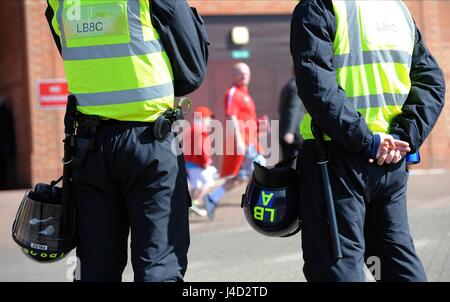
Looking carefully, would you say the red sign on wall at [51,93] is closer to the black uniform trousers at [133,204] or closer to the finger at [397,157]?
the black uniform trousers at [133,204]

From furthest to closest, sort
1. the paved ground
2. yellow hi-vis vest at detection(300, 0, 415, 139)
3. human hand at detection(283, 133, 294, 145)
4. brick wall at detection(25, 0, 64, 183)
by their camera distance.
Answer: brick wall at detection(25, 0, 64, 183), human hand at detection(283, 133, 294, 145), the paved ground, yellow hi-vis vest at detection(300, 0, 415, 139)

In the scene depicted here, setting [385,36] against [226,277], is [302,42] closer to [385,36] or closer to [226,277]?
[385,36]

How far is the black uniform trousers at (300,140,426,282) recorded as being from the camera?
3.31 metres

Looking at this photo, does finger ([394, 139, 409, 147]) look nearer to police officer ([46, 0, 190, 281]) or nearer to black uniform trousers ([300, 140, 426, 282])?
black uniform trousers ([300, 140, 426, 282])

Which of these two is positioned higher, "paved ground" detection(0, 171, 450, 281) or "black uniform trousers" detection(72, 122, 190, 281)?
"black uniform trousers" detection(72, 122, 190, 281)

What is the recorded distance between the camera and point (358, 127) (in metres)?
3.27

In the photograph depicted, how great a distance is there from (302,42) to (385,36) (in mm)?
423

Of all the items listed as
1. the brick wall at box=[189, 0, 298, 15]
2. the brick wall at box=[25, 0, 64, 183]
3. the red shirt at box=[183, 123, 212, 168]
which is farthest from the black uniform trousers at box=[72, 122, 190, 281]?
the brick wall at box=[189, 0, 298, 15]

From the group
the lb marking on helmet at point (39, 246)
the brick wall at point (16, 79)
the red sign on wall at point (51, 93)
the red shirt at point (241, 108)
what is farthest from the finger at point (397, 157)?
the brick wall at point (16, 79)

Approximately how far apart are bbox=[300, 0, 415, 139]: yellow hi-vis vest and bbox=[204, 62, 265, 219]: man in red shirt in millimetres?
5491

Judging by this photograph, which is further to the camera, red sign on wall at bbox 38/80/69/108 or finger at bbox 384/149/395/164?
red sign on wall at bbox 38/80/69/108

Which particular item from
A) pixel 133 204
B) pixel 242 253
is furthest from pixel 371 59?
pixel 242 253

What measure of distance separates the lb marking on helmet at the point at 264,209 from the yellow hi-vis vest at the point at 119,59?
0.65 m

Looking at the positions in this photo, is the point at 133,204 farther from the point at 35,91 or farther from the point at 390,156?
the point at 35,91
